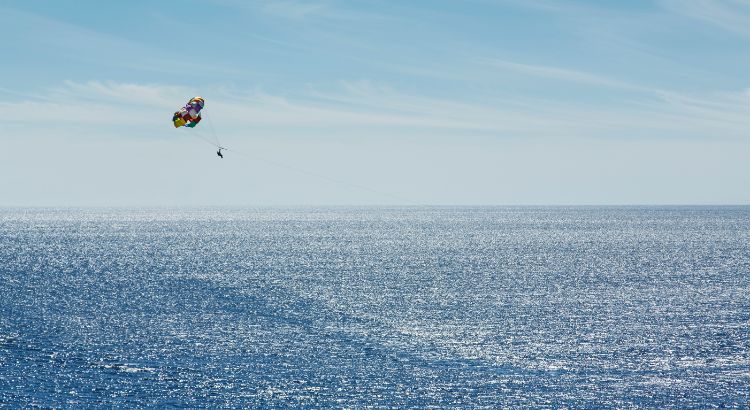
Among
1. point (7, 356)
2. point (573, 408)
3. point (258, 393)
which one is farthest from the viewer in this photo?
point (7, 356)

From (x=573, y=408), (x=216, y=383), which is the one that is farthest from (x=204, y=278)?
(x=573, y=408)

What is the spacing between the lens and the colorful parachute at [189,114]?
3416 inches

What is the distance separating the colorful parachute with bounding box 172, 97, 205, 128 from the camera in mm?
86769

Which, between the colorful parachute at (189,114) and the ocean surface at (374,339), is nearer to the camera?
the ocean surface at (374,339)

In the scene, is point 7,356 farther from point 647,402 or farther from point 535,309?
point 535,309

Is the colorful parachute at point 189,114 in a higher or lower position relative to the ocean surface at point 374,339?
higher

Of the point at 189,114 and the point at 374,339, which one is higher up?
the point at 189,114

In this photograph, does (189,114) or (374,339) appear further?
(189,114)

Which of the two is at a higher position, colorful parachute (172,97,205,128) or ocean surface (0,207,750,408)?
colorful parachute (172,97,205,128)

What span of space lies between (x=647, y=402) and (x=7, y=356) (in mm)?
50992

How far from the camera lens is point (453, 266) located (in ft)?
529

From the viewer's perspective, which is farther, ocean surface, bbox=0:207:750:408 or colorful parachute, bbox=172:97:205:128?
colorful parachute, bbox=172:97:205:128

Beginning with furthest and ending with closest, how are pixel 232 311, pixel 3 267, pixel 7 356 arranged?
pixel 3 267
pixel 232 311
pixel 7 356

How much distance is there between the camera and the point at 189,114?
287 feet
